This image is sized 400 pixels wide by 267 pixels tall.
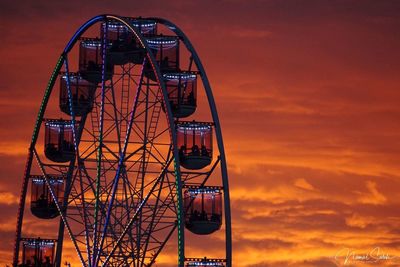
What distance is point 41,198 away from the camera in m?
103

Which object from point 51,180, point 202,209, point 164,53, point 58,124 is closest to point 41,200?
point 51,180

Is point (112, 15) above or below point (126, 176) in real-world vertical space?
above

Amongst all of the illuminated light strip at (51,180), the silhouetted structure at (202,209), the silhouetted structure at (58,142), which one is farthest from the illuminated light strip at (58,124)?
the silhouetted structure at (202,209)

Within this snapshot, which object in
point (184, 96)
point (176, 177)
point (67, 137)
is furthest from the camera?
point (67, 137)

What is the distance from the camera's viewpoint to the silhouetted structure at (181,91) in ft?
312

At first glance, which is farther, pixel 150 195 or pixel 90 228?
pixel 90 228

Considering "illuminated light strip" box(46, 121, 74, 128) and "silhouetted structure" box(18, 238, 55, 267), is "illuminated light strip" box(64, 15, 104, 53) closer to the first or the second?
"illuminated light strip" box(46, 121, 74, 128)

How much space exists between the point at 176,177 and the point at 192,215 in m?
5.27

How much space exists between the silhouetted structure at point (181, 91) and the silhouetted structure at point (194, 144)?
2.74 metres

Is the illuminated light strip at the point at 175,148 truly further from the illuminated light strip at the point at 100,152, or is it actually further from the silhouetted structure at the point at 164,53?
the illuminated light strip at the point at 100,152

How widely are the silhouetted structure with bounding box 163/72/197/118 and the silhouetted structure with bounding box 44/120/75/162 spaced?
9093 mm

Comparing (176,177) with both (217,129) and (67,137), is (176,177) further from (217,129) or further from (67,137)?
(67,137)

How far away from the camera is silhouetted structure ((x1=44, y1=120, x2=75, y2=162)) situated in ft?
336

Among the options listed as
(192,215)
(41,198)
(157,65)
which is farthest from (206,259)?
(41,198)
